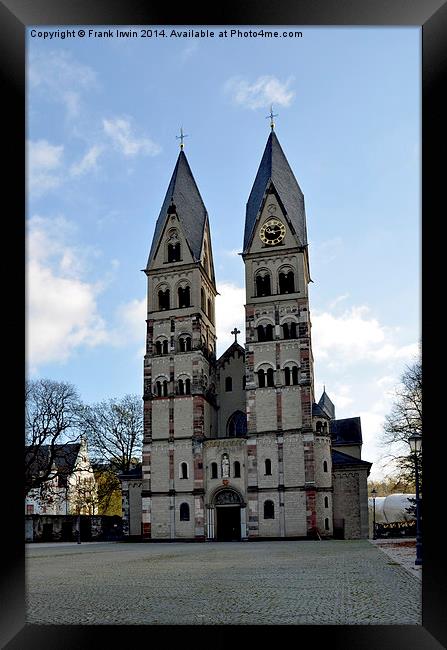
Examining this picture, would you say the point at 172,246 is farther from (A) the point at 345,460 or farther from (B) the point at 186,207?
(A) the point at 345,460

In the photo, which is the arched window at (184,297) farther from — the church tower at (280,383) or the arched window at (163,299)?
the church tower at (280,383)

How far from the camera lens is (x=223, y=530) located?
1563 inches

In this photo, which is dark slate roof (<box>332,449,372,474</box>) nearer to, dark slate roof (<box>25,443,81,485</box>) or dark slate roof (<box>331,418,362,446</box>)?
dark slate roof (<box>331,418,362,446</box>)

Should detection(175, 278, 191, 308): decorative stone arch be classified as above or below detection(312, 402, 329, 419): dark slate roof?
above

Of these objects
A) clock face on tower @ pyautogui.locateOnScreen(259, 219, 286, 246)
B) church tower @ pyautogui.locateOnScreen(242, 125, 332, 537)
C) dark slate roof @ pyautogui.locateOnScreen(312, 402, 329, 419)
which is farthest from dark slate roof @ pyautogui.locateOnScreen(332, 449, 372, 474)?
clock face on tower @ pyautogui.locateOnScreen(259, 219, 286, 246)

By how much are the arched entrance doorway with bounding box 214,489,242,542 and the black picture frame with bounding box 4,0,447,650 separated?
3238 cm

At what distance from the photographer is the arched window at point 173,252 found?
43.8 m

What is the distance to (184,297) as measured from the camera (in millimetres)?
43156

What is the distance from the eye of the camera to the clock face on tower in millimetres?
41969

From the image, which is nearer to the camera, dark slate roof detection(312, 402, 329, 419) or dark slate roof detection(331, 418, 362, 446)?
dark slate roof detection(312, 402, 329, 419)

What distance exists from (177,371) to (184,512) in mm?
7957
